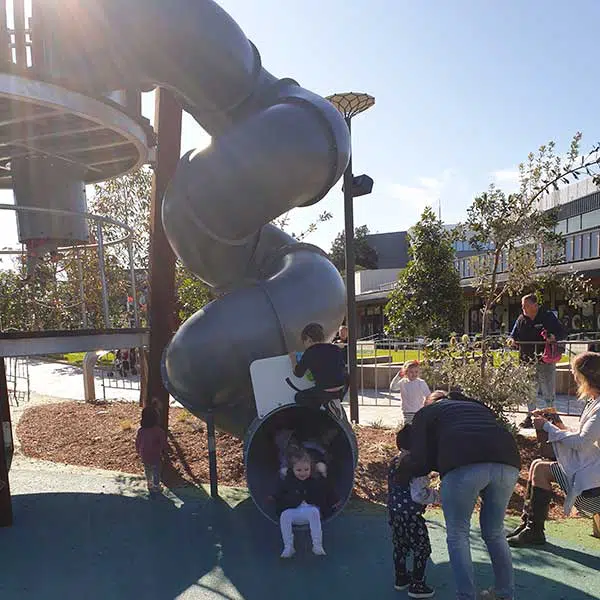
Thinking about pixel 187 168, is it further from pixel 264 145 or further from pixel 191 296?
pixel 191 296

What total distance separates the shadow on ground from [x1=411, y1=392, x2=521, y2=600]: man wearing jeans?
1.61ft

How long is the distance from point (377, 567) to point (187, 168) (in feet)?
11.7

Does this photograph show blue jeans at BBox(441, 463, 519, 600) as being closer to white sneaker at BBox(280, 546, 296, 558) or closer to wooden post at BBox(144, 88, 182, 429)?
white sneaker at BBox(280, 546, 296, 558)

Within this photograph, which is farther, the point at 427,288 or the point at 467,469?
the point at 427,288

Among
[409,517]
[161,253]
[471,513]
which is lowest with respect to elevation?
[409,517]

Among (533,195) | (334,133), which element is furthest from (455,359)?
(334,133)

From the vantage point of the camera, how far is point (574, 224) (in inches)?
1335

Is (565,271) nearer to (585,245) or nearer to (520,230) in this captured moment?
(520,230)

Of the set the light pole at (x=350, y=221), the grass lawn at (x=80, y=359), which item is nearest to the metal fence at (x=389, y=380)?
the light pole at (x=350, y=221)

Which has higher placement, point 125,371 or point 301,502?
point 301,502

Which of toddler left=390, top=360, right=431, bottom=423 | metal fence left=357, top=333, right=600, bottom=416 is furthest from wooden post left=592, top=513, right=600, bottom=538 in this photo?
metal fence left=357, top=333, right=600, bottom=416

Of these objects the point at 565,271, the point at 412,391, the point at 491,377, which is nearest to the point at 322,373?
the point at 412,391

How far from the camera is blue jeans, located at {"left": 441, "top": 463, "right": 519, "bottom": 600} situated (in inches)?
123

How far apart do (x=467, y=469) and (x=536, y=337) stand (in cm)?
533
